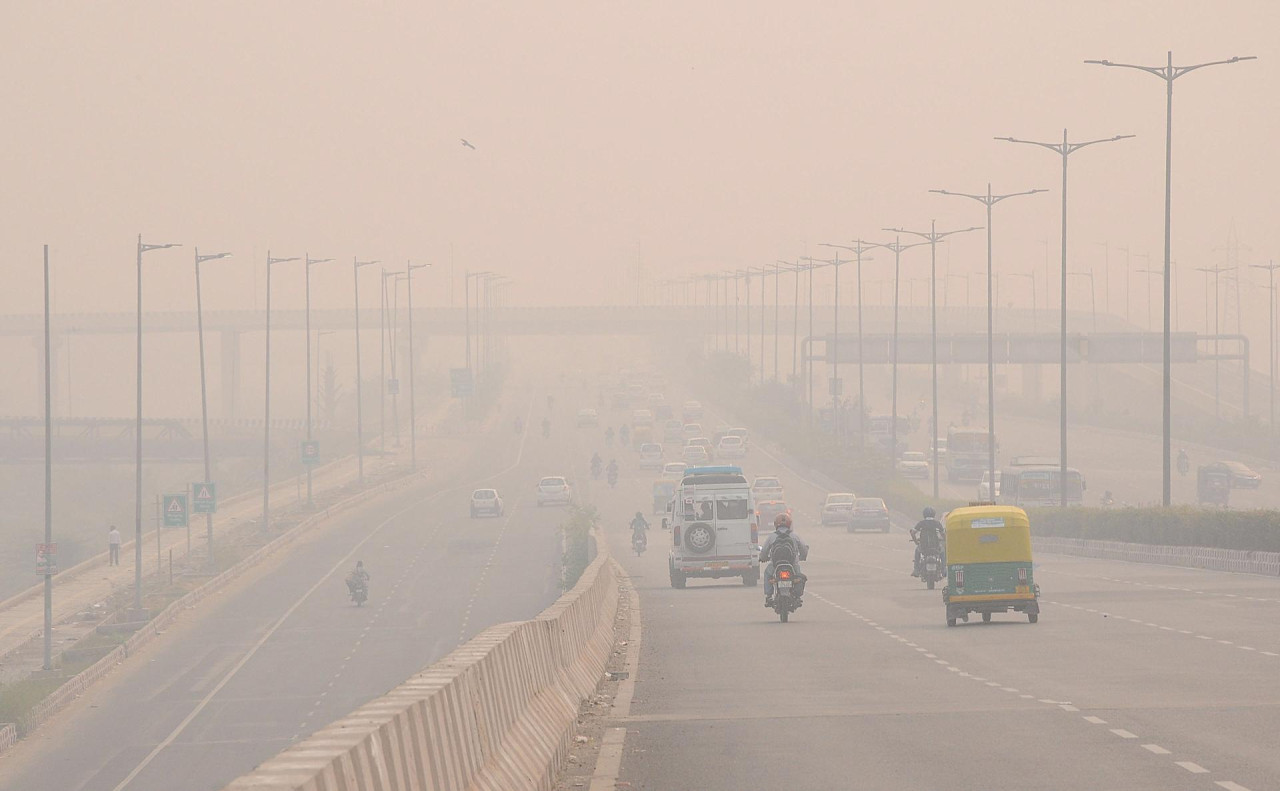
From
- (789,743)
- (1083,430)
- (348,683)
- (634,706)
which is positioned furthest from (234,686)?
(1083,430)

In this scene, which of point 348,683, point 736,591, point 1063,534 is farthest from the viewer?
point 1063,534

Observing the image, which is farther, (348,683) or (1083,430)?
(1083,430)

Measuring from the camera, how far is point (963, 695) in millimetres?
18875

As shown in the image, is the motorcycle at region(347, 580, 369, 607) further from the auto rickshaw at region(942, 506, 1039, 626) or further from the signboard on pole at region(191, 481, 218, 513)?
the auto rickshaw at region(942, 506, 1039, 626)

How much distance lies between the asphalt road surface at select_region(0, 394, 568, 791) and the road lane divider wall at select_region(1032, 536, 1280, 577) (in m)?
16.6

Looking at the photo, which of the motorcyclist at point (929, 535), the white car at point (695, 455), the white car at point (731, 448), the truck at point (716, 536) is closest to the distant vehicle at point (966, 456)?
the white car at point (695, 455)

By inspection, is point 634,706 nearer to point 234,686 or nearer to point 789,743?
point 789,743

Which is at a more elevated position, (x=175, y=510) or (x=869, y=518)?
(x=175, y=510)

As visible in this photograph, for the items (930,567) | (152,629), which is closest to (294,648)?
(152,629)

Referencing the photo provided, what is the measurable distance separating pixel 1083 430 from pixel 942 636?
120739 millimetres

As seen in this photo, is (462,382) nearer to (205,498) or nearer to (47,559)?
(205,498)

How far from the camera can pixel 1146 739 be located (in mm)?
14875

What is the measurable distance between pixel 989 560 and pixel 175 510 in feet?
139

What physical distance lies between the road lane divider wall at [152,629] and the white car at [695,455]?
20946 millimetres
